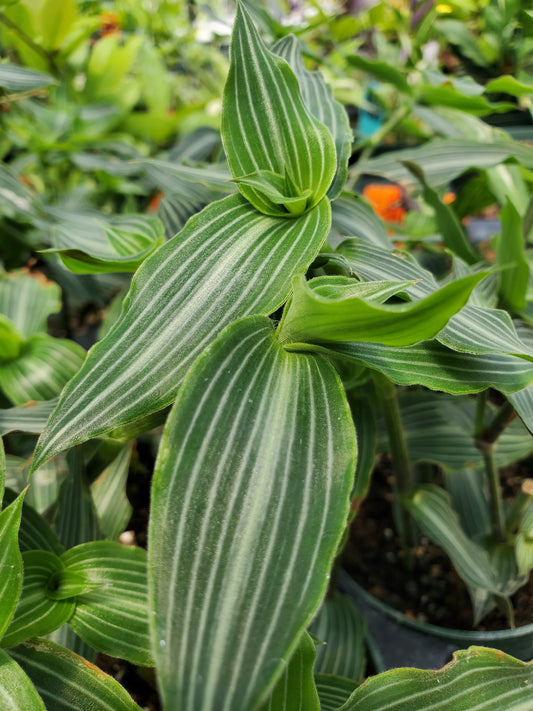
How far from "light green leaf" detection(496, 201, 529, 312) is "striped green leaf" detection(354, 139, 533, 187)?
0.11m

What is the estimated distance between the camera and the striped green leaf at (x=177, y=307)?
322mm

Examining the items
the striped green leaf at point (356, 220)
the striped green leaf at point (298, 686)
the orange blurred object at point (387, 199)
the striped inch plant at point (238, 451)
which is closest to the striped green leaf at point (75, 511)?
the striped inch plant at point (238, 451)

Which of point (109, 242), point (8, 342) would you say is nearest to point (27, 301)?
point (8, 342)

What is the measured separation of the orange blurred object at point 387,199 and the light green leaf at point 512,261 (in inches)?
29.8

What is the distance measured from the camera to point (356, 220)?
53cm

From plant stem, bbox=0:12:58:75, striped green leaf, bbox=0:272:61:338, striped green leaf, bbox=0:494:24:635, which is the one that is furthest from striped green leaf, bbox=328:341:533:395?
plant stem, bbox=0:12:58:75

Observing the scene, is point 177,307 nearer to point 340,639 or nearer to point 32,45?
point 340,639

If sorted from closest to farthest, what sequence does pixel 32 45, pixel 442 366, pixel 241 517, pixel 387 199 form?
pixel 241 517
pixel 442 366
pixel 32 45
pixel 387 199

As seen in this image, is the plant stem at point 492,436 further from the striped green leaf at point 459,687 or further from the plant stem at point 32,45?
the plant stem at point 32,45

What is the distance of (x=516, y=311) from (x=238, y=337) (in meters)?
0.40

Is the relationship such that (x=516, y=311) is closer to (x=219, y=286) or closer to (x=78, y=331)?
(x=219, y=286)

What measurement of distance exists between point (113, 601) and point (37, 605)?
6 cm

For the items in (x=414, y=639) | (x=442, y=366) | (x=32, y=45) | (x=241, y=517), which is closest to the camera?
(x=241, y=517)

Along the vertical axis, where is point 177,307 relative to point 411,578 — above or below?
above
